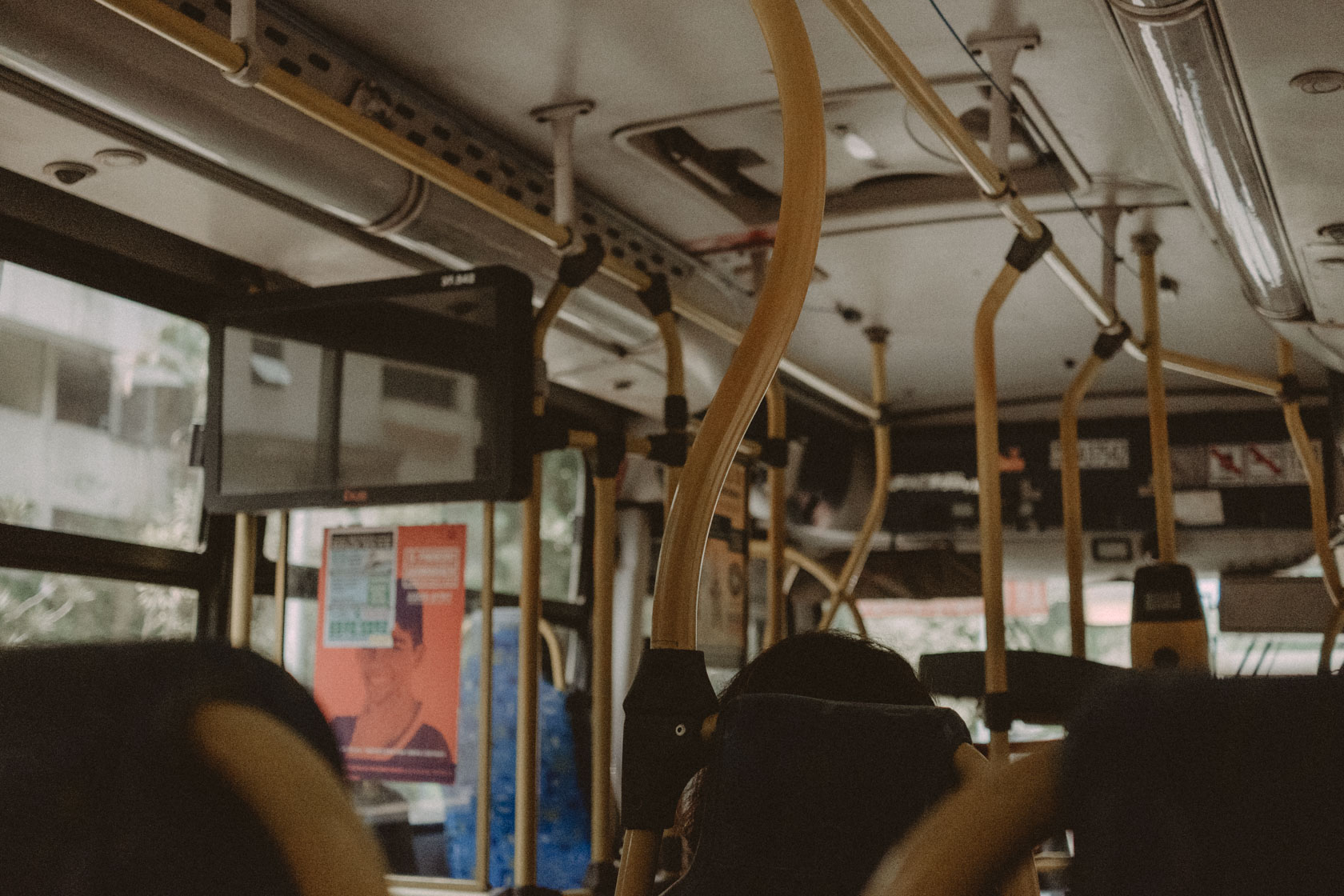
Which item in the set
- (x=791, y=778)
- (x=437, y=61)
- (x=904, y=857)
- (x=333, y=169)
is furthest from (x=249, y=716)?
(x=437, y=61)

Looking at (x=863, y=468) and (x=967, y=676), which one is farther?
(x=863, y=468)

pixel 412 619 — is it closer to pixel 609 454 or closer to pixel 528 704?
pixel 528 704

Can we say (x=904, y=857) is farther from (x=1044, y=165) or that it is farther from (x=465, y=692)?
(x=465, y=692)

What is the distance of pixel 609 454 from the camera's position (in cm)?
270

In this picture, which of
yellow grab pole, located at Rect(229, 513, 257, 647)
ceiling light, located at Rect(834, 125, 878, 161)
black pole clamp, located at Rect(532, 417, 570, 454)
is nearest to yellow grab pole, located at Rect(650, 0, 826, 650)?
black pole clamp, located at Rect(532, 417, 570, 454)

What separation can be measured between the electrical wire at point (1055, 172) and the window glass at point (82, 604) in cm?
189

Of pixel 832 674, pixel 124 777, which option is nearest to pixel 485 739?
pixel 832 674

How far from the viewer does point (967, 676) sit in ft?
9.90

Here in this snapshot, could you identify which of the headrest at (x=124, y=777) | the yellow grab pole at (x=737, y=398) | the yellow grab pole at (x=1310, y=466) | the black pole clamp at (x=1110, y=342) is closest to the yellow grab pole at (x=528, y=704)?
the yellow grab pole at (x=737, y=398)

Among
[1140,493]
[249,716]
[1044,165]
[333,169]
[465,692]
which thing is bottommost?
[465,692]

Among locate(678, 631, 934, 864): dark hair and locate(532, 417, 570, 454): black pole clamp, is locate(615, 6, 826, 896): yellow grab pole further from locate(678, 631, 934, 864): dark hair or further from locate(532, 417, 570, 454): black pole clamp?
locate(532, 417, 570, 454): black pole clamp

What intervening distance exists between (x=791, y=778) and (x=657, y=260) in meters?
2.93

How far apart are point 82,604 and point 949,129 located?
6.61 ft

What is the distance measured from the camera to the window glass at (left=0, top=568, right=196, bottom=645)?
8.21ft
